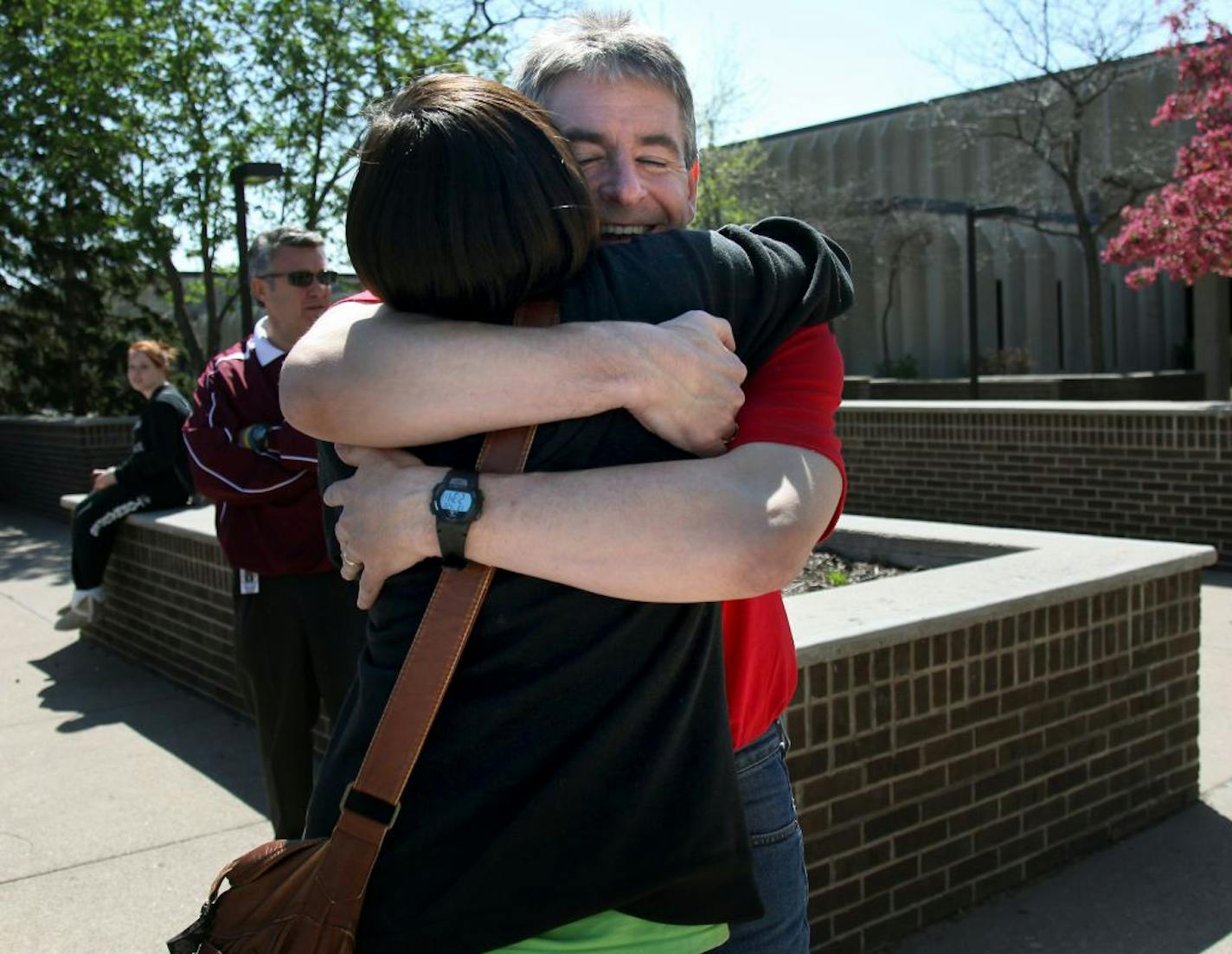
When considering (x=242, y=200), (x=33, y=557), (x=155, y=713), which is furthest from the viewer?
(x=242, y=200)

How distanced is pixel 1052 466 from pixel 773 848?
8912 mm

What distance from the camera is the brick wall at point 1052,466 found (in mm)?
9164

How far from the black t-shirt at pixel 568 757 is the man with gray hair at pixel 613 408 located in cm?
5

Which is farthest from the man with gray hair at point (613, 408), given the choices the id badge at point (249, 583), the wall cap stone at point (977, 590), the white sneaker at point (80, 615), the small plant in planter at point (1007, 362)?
the small plant in planter at point (1007, 362)

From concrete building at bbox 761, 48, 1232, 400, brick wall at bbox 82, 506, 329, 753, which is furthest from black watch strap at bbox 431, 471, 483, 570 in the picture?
concrete building at bbox 761, 48, 1232, 400

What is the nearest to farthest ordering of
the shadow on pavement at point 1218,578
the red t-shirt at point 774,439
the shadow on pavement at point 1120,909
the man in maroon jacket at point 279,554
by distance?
the red t-shirt at point 774,439
the shadow on pavement at point 1120,909
the man in maroon jacket at point 279,554
the shadow on pavement at point 1218,578

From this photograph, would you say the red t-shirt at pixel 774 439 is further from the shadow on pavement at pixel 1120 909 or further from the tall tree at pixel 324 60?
the tall tree at pixel 324 60

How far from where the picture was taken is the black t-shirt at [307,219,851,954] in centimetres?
135

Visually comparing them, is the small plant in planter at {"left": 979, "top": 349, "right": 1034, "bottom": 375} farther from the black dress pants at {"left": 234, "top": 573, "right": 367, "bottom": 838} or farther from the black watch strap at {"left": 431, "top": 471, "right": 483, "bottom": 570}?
the black watch strap at {"left": 431, "top": 471, "right": 483, "bottom": 570}

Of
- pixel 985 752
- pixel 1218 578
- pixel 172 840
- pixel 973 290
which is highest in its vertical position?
pixel 973 290

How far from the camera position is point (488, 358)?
4.53 ft

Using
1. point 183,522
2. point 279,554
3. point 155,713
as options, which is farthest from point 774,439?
point 183,522

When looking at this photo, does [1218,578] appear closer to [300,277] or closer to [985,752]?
[985,752]

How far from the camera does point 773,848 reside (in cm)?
171
